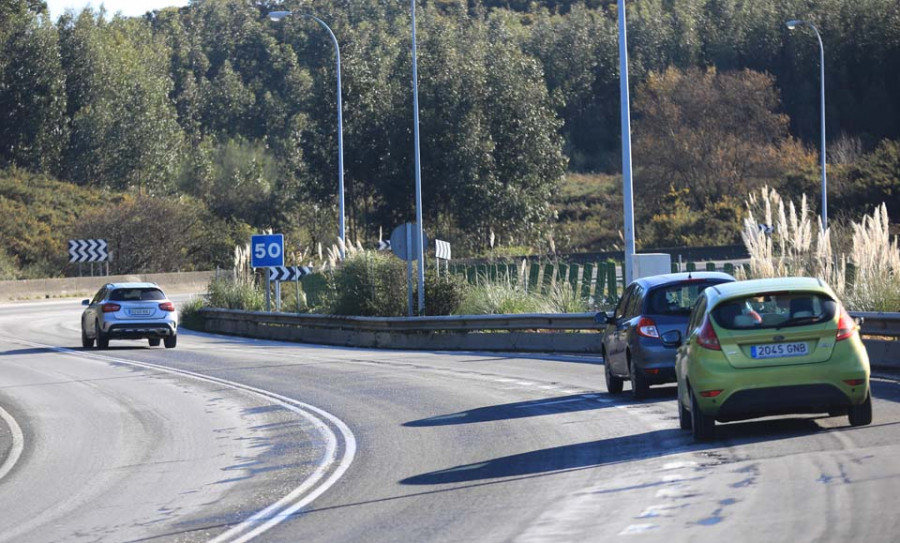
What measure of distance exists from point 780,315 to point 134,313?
20.1m

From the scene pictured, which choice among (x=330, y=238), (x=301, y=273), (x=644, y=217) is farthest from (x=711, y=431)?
(x=644, y=217)

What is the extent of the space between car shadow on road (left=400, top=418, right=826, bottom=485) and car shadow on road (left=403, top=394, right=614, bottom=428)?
7.77 ft

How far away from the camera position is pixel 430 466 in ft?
37.3

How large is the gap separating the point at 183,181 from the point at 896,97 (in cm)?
5245

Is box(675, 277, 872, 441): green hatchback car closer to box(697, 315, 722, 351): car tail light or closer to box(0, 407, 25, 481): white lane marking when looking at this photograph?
box(697, 315, 722, 351): car tail light

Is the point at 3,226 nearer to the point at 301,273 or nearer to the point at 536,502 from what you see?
the point at 301,273

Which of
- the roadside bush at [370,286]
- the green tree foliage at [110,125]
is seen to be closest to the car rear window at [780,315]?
the roadside bush at [370,286]

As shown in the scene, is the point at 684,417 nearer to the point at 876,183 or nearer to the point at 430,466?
the point at 430,466

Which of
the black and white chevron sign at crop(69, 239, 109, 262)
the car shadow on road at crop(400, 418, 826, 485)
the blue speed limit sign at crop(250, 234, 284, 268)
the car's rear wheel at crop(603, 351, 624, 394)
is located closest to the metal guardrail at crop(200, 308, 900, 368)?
the blue speed limit sign at crop(250, 234, 284, 268)

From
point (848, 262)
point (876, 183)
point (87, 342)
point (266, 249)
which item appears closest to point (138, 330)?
point (87, 342)

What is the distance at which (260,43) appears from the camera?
144625 millimetres

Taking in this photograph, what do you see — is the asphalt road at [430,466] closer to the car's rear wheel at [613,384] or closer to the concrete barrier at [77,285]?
the car's rear wheel at [613,384]

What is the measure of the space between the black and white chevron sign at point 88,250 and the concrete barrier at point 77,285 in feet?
3.50

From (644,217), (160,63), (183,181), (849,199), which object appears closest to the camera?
(849,199)
